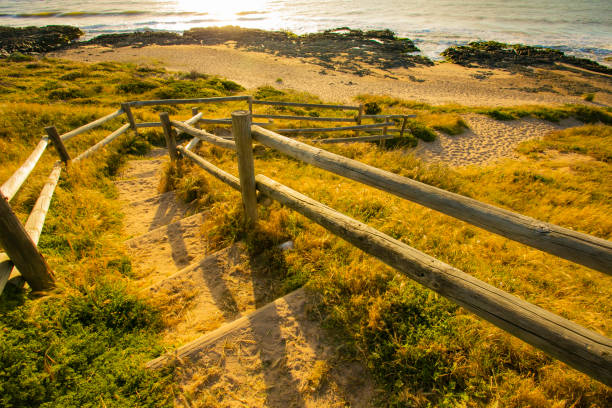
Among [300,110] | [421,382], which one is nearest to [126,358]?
[421,382]

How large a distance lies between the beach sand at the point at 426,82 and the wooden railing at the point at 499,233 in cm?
1336

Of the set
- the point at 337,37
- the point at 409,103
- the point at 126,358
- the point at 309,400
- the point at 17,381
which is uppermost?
the point at 337,37

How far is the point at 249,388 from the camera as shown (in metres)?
1.95

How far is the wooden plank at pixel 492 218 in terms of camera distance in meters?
1.41

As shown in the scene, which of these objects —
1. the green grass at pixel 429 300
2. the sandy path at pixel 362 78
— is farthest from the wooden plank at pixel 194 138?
the sandy path at pixel 362 78

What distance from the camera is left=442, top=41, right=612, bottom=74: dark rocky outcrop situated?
28.9m

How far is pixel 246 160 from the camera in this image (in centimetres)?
296

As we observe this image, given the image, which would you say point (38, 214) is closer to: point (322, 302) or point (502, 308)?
point (322, 302)

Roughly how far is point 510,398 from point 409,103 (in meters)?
19.5

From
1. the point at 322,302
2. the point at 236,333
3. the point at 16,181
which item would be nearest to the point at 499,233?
the point at 322,302

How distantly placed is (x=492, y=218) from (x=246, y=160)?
7.54 feet

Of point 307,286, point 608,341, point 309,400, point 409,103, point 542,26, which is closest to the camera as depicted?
point 608,341

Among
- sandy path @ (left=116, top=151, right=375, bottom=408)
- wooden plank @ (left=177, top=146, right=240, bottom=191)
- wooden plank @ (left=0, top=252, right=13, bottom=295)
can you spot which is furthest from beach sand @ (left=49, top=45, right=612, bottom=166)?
wooden plank @ (left=0, top=252, right=13, bottom=295)

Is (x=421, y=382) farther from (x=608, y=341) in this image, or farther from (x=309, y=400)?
(x=608, y=341)
